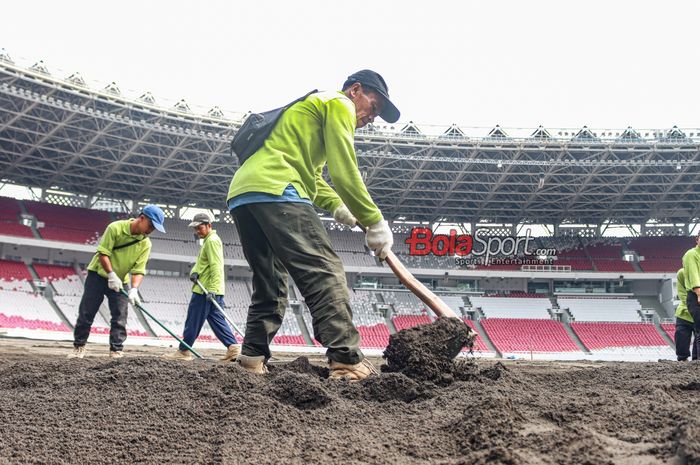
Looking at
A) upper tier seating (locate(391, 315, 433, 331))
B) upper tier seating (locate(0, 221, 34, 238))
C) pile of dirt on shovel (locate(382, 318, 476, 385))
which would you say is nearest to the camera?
pile of dirt on shovel (locate(382, 318, 476, 385))

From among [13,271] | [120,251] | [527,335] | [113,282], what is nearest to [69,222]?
[13,271]

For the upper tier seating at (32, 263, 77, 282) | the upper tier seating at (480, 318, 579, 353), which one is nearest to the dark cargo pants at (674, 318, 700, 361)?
the upper tier seating at (480, 318, 579, 353)

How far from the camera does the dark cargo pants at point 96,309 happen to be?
6.84m

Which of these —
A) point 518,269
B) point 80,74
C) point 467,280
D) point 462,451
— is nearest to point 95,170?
point 80,74

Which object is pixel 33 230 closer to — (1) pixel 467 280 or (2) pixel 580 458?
(1) pixel 467 280

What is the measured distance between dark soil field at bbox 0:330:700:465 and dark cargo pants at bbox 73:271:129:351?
3.67m

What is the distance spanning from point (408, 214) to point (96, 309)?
1280 inches

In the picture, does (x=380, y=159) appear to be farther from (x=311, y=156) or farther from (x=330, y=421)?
(x=330, y=421)

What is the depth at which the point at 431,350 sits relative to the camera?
3.43 m

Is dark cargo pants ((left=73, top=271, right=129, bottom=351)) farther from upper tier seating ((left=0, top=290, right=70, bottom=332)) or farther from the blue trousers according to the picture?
upper tier seating ((left=0, top=290, right=70, bottom=332))

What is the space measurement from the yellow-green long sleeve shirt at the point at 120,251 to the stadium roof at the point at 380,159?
18562mm

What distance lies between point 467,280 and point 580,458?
37549 mm

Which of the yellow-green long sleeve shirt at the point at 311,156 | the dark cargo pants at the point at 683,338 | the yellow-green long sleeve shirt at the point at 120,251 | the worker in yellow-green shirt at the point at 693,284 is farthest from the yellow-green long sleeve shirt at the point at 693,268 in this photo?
the yellow-green long sleeve shirt at the point at 120,251

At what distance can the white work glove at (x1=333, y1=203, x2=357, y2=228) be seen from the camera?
4.57m
